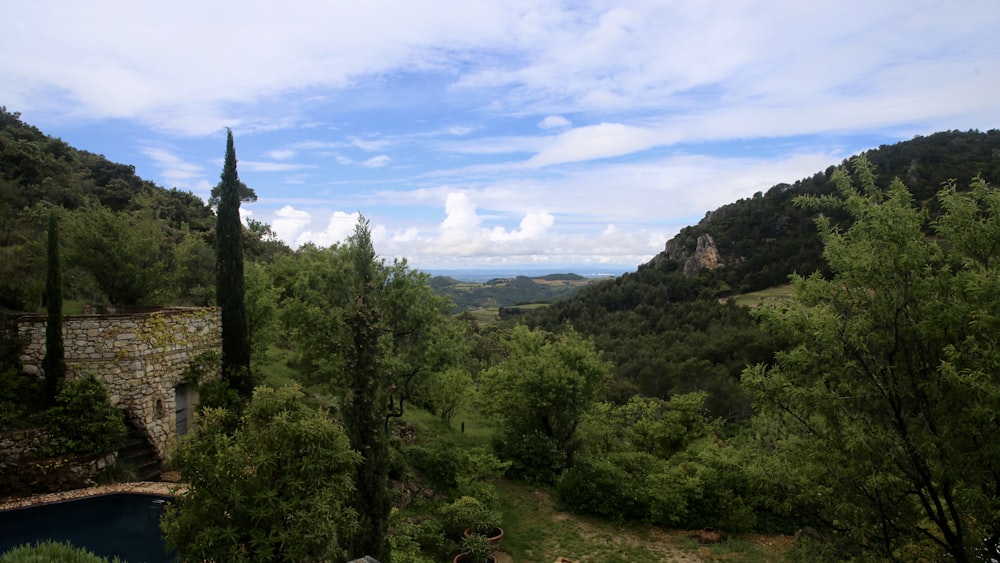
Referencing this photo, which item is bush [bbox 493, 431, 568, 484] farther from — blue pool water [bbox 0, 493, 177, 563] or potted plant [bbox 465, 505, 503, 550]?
blue pool water [bbox 0, 493, 177, 563]

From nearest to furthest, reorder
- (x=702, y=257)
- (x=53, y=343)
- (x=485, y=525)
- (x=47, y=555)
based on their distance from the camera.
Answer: (x=47, y=555) < (x=485, y=525) < (x=53, y=343) < (x=702, y=257)

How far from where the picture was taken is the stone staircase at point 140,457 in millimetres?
11805

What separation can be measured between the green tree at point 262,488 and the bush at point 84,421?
7.84 meters

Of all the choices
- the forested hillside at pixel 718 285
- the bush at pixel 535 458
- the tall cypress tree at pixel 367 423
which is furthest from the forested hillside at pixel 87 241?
the forested hillside at pixel 718 285

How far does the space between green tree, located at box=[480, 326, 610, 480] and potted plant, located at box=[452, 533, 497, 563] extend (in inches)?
245

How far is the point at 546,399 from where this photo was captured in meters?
16.1

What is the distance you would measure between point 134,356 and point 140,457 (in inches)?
98.1

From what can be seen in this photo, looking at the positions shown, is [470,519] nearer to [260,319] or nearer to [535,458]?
[535,458]

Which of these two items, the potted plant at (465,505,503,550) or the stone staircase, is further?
the stone staircase

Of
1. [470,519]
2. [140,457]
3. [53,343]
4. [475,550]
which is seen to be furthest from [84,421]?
[475,550]

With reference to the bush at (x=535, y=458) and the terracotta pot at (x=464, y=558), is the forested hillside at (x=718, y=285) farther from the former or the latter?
the terracotta pot at (x=464, y=558)

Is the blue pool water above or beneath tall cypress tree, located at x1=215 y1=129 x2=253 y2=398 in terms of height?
beneath

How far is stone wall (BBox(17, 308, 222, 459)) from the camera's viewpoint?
11633 millimetres

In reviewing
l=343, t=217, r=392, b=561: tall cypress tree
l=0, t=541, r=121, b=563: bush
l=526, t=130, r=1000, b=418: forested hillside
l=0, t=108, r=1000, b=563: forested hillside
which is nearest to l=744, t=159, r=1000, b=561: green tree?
l=0, t=108, r=1000, b=563: forested hillside
